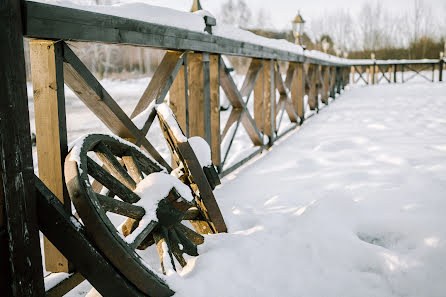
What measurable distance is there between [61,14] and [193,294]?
4.27 ft

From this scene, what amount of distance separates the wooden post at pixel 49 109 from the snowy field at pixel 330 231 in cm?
69

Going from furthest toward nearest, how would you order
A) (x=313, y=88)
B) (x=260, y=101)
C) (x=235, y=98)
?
1. (x=313, y=88)
2. (x=260, y=101)
3. (x=235, y=98)

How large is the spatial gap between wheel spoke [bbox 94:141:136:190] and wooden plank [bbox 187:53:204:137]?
4.58 ft

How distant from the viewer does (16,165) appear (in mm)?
1291

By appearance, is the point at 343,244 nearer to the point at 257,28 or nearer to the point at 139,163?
the point at 139,163

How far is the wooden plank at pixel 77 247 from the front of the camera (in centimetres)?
138

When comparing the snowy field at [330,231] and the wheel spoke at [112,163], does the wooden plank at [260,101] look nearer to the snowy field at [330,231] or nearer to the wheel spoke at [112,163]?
the snowy field at [330,231]

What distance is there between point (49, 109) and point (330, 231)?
165cm

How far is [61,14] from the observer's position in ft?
5.10

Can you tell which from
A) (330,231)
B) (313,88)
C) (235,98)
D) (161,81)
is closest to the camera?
(330,231)

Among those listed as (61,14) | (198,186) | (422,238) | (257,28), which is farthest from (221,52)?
(257,28)

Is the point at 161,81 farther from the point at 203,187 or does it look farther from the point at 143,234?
the point at 143,234

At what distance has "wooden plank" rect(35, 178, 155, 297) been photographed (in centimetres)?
138

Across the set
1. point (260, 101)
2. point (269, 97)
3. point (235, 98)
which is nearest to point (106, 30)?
point (235, 98)
